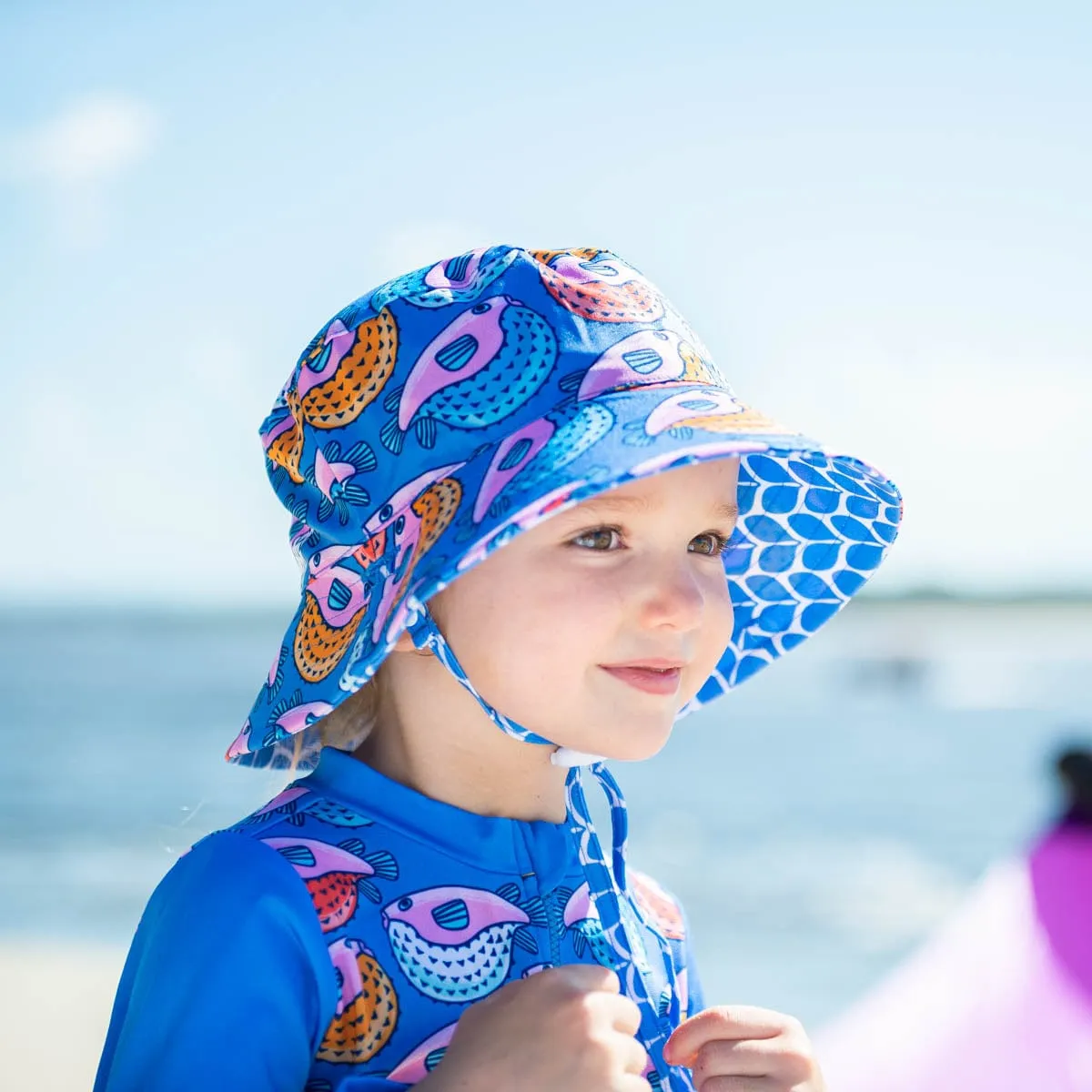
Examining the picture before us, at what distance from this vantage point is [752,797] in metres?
10.0

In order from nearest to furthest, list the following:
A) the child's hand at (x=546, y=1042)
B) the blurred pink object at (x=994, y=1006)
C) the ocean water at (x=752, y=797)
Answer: the child's hand at (x=546, y=1042), the blurred pink object at (x=994, y=1006), the ocean water at (x=752, y=797)

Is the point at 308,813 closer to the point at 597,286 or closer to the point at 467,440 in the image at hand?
the point at 467,440

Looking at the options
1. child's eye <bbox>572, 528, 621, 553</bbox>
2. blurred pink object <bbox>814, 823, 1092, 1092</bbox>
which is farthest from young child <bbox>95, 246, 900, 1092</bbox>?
blurred pink object <bbox>814, 823, 1092, 1092</bbox>

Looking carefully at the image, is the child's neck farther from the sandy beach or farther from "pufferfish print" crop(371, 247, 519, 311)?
the sandy beach

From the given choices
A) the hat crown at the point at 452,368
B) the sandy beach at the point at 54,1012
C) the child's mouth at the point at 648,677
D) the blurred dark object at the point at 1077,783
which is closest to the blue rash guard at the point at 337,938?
the child's mouth at the point at 648,677

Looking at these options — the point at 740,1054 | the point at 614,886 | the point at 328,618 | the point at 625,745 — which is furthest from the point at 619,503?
the point at 740,1054

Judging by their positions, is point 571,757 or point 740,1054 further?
point 571,757

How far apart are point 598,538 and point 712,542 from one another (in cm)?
21

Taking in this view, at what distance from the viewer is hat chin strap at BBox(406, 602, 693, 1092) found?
1523 millimetres

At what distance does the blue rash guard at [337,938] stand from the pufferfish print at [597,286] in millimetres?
609

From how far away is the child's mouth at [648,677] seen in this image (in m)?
1.50

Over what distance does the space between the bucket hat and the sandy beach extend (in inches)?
108

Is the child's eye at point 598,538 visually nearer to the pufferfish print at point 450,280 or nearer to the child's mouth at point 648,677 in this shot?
the child's mouth at point 648,677

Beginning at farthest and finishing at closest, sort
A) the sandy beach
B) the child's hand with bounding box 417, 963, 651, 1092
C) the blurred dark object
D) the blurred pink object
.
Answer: the sandy beach → the blurred dark object → the blurred pink object → the child's hand with bounding box 417, 963, 651, 1092
